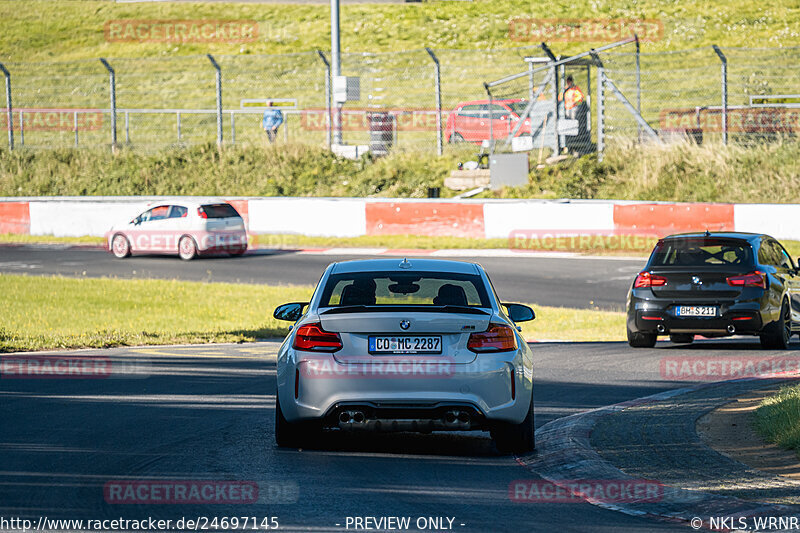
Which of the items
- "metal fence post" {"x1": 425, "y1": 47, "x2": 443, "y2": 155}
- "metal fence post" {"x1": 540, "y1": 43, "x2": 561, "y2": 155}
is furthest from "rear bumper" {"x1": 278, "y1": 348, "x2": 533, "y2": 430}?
"metal fence post" {"x1": 425, "y1": 47, "x2": 443, "y2": 155}

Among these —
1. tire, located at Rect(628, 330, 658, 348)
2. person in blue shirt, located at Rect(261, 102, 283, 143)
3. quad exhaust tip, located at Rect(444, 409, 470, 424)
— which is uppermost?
person in blue shirt, located at Rect(261, 102, 283, 143)

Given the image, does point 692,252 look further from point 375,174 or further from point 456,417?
point 375,174

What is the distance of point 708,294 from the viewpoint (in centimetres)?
1511

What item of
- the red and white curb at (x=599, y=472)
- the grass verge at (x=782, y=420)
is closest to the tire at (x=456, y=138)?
the red and white curb at (x=599, y=472)

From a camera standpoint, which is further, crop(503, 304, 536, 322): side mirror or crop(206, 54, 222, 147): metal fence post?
crop(206, 54, 222, 147): metal fence post

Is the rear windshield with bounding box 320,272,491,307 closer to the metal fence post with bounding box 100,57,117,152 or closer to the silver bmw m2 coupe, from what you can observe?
the silver bmw m2 coupe

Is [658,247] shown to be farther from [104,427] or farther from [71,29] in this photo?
[71,29]

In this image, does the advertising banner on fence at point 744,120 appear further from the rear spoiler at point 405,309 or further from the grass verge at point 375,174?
the rear spoiler at point 405,309

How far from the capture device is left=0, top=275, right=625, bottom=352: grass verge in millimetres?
17219

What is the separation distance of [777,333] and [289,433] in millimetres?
8702

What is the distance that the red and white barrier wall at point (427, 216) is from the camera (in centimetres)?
2728

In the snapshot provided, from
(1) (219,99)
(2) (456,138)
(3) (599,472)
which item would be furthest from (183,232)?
(3) (599,472)

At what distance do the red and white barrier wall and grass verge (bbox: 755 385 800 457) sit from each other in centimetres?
1785

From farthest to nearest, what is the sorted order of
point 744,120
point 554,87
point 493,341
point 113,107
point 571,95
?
point 113,107 → point 744,120 → point 554,87 → point 571,95 → point 493,341
